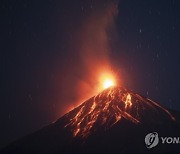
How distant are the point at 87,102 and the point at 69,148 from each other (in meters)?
49.5

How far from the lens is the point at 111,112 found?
127 metres

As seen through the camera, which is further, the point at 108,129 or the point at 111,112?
the point at 111,112

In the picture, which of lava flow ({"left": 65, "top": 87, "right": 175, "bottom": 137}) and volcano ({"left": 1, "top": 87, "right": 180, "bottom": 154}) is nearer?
volcano ({"left": 1, "top": 87, "right": 180, "bottom": 154})

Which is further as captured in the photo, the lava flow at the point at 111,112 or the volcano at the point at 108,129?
the lava flow at the point at 111,112

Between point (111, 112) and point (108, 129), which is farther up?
point (111, 112)

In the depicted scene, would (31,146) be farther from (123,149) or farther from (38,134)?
(123,149)

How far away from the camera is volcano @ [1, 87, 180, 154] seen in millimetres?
101312

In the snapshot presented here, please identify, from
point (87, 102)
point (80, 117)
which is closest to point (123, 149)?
point (80, 117)

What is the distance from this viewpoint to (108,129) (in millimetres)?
111812

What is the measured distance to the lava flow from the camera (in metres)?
118

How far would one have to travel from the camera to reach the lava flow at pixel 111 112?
118 meters

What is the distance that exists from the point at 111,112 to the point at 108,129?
16132 mm

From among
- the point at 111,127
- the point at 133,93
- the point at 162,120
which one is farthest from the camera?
the point at 133,93

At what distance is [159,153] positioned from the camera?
9256 centimetres
